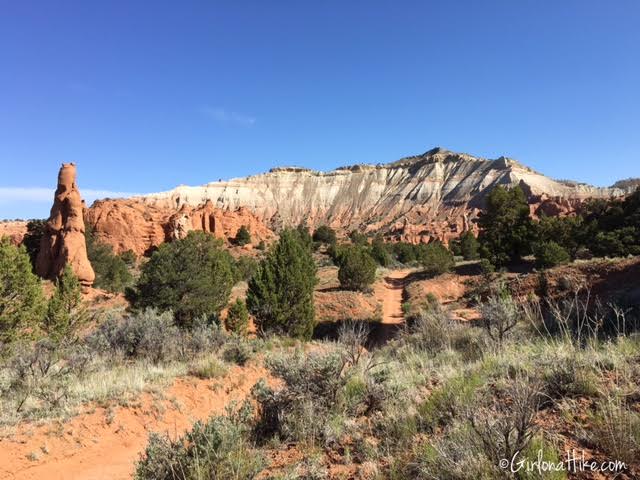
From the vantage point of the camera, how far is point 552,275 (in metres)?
21.5

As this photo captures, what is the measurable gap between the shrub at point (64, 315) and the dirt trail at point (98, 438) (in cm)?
955

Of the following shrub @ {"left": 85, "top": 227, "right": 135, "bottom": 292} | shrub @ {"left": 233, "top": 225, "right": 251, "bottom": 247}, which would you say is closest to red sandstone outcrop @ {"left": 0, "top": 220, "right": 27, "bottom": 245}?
shrub @ {"left": 85, "top": 227, "right": 135, "bottom": 292}

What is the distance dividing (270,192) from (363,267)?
95653 millimetres

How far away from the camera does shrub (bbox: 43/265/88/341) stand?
1581 cm

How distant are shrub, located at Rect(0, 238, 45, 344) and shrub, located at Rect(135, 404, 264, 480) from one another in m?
13.2

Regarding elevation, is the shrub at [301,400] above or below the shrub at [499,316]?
below

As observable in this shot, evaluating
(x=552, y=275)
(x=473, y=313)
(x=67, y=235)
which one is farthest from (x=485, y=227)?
(x=67, y=235)

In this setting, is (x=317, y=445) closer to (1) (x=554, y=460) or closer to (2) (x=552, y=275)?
(1) (x=554, y=460)

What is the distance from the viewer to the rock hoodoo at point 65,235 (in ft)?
101

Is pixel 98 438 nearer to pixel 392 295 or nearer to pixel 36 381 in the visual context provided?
pixel 36 381

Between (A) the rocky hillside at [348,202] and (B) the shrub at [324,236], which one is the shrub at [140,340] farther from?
(B) the shrub at [324,236]

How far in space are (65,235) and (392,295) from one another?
28.5 meters

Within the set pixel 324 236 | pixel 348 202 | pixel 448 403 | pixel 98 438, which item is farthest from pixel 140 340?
pixel 348 202

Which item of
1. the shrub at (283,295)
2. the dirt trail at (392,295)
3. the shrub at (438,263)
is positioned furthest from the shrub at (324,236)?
the shrub at (283,295)
